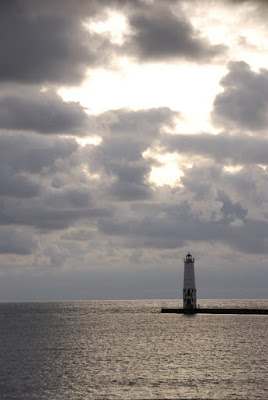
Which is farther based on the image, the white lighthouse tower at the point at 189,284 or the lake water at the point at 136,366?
the white lighthouse tower at the point at 189,284

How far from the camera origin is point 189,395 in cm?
5041

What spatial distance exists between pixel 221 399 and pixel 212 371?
47.3 feet

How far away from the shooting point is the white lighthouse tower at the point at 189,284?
147125 mm

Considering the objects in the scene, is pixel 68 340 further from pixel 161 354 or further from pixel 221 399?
pixel 221 399

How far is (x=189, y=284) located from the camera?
5797 inches

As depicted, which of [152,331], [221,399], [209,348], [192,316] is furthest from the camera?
[192,316]

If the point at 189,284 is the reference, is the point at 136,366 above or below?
below

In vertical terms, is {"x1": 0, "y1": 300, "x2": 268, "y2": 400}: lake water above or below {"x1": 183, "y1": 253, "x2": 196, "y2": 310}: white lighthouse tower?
below

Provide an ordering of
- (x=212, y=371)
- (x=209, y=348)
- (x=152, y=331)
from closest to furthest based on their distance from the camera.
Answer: (x=212, y=371), (x=209, y=348), (x=152, y=331)

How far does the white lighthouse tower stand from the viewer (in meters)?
147

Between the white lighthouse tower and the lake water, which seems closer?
the lake water

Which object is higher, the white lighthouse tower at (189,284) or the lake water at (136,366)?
the white lighthouse tower at (189,284)

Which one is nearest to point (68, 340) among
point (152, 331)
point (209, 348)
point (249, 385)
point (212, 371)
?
point (152, 331)

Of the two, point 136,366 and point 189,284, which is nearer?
point 136,366
